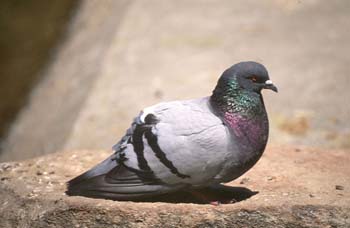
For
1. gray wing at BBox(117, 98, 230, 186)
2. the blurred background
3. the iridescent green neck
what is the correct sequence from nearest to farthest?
gray wing at BBox(117, 98, 230, 186)
the iridescent green neck
the blurred background

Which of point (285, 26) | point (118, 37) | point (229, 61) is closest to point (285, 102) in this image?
point (229, 61)

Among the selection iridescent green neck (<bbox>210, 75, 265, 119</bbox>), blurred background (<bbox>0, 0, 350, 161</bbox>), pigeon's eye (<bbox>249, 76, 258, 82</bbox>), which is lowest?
iridescent green neck (<bbox>210, 75, 265, 119</bbox>)

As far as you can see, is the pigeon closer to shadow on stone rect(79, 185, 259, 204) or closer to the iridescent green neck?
the iridescent green neck

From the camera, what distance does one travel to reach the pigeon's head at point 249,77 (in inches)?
153

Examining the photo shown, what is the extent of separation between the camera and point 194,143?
3.79 metres

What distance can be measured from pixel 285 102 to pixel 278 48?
35.6 inches

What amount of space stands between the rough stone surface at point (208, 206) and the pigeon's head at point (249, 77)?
1.93 ft

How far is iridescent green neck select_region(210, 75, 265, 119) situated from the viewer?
388 centimetres

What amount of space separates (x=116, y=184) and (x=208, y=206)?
478 millimetres

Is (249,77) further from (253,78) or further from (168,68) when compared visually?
(168,68)

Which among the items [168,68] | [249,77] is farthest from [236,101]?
[168,68]

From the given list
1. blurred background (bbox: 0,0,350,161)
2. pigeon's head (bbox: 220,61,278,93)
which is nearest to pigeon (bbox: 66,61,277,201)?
pigeon's head (bbox: 220,61,278,93)

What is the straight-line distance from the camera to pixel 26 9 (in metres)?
10.9

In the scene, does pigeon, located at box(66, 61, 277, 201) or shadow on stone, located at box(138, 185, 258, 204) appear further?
shadow on stone, located at box(138, 185, 258, 204)
